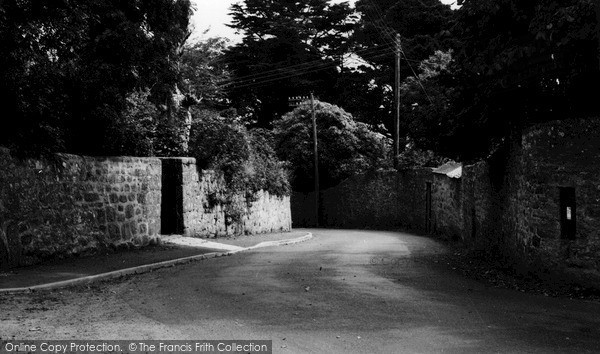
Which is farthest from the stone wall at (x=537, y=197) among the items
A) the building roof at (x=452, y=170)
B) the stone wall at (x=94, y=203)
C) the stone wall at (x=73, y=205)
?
the stone wall at (x=73, y=205)

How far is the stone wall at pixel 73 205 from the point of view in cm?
1246

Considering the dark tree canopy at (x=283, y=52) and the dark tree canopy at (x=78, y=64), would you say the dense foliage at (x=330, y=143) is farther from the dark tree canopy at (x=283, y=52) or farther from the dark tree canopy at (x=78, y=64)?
the dark tree canopy at (x=78, y=64)

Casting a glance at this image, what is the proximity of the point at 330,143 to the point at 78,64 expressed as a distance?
2986 cm

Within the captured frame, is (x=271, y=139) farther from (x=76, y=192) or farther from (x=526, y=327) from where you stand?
(x=526, y=327)

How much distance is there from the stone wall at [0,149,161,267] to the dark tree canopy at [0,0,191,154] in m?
0.62

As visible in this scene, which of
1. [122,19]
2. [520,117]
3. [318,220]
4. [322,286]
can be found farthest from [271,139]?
[322,286]

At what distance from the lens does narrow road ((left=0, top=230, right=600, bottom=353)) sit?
7.12m

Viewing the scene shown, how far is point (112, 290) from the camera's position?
10688mm

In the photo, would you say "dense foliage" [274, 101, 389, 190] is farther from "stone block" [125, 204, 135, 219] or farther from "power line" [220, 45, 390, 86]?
"stone block" [125, 204, 135, 219]

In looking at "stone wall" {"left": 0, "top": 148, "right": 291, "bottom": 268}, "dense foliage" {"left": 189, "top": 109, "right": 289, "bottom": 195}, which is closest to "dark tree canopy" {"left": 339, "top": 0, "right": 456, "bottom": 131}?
"dense foliage" {"left": 189, "top": 109, "right": 289, "bottom": 195}

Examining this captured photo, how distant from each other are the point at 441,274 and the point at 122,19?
1065 cm

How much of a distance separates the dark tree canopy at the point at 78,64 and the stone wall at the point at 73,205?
2.03 feet

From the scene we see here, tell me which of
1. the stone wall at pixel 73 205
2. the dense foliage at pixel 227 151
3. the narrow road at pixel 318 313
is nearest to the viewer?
the narrow road at pixel 318 313

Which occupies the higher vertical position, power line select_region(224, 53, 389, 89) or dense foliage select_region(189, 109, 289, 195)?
power line select_region(224, 53, 389, 89)
